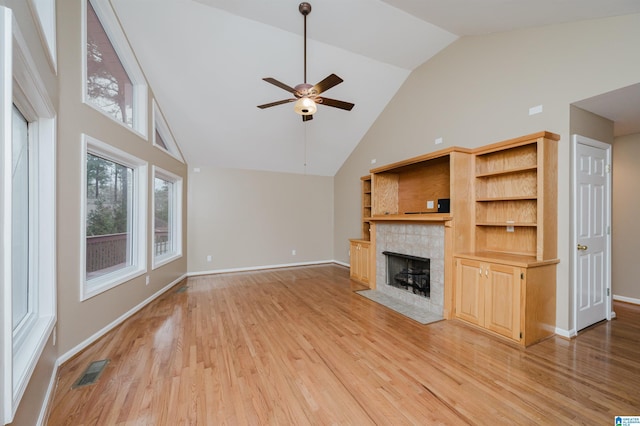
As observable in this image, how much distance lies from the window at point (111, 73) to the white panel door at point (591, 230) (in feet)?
17.2

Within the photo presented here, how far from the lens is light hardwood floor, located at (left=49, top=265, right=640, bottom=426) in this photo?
5.53 feet

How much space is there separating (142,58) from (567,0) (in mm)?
4872

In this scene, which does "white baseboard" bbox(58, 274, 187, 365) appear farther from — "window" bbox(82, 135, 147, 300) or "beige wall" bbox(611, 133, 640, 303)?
"beige wall" bbox(611, 133, 640, 303)

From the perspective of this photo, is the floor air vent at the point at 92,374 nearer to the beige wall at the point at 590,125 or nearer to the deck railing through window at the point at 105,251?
the deck railing through window at the point at 105,251

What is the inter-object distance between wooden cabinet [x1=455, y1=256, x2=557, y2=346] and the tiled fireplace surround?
1.24 ft

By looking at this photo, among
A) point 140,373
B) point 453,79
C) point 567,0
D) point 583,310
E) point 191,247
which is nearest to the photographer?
point 140,373

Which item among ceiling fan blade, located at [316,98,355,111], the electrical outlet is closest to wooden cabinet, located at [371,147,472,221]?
the electrical outlet

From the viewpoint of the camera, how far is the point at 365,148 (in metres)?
5.88

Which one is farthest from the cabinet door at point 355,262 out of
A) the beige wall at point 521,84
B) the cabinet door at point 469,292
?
the cabinet door at point 469,292

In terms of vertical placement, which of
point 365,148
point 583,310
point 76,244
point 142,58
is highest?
point 142,58

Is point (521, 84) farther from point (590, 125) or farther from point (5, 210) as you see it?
point (5, 210)

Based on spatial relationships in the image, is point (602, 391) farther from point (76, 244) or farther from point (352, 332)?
point (76, 244)

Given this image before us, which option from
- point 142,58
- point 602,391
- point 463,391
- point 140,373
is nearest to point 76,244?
point 140,373

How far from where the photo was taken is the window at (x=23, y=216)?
1026 mm
